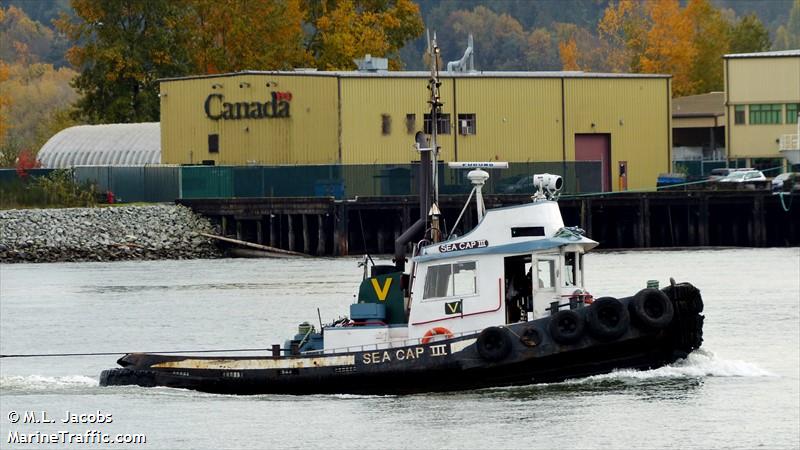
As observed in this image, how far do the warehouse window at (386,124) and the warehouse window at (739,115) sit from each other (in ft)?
71.3

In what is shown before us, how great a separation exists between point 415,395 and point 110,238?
4536 cm

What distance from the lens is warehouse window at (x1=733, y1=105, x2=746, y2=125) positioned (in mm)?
97450

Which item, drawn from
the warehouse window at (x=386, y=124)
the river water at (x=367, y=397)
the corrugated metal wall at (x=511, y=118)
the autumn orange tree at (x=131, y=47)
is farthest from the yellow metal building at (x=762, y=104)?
the river water at (x=367, y=397)

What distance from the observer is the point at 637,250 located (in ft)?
255

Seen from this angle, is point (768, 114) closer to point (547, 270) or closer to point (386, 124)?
point (386, 124)

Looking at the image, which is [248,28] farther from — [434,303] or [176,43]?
[434,303]

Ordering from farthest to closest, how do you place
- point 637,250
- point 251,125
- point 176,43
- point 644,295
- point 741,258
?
point 176,43
point 251,125
point 637,250
point 741,258
point 644,295

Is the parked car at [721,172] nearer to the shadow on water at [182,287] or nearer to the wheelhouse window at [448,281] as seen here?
the shadow on water at [182,287]

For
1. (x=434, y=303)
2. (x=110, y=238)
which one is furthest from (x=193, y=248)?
(x=434, y=303)

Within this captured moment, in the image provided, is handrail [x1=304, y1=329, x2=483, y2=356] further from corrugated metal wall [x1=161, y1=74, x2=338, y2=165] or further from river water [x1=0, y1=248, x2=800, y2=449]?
corrugated metal wall [x1=161, y1=74, x2=338, y2=165]

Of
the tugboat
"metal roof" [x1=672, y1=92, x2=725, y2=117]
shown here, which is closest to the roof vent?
"metal roof" [x1=672, y1=92, x2=725, y2=117]

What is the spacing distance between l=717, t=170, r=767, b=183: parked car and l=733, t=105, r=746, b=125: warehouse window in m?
12.1

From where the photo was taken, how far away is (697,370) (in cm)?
3659

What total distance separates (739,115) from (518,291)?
64599 millimetres
